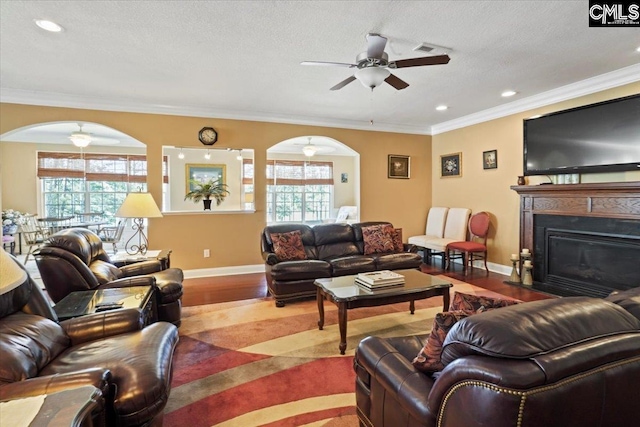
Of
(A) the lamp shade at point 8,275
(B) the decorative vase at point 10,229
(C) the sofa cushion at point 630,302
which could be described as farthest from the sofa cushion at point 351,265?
(B) the decorative vase at point 10,229

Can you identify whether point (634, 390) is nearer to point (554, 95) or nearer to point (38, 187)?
point (554, 95)

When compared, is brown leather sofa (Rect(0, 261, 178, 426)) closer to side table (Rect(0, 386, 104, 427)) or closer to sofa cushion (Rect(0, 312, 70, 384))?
sofa cushion (Rect(0, 312, 70, 384))

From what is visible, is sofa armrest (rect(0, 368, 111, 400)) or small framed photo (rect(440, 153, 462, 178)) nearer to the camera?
sofa armrest (rect(0, 368, 111, 400))

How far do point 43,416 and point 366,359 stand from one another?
3.87 ft

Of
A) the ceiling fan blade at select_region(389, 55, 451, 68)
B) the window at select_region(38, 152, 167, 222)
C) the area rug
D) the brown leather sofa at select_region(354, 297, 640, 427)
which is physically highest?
the ceiling fan blade at select_region(389, 55, 451, 68)

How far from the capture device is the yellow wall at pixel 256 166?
15.7 feet

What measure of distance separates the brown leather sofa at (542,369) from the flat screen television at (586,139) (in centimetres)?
374

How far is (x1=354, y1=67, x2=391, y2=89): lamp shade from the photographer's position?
2.79 m

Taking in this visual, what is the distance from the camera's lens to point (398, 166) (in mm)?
6477

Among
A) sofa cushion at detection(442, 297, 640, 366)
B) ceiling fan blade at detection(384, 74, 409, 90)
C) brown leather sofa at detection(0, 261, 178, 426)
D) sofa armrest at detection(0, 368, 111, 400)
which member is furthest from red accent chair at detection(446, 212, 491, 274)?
sofa armrest at detection(0, 368, 111, 400)

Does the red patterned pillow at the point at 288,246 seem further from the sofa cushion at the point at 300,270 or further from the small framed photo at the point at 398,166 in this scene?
the small framed photo at the point at 398,166

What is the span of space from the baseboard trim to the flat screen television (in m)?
4.42

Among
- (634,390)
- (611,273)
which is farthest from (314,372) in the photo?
(611,273)

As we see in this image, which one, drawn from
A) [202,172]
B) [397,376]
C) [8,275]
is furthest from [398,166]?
[8,275]
